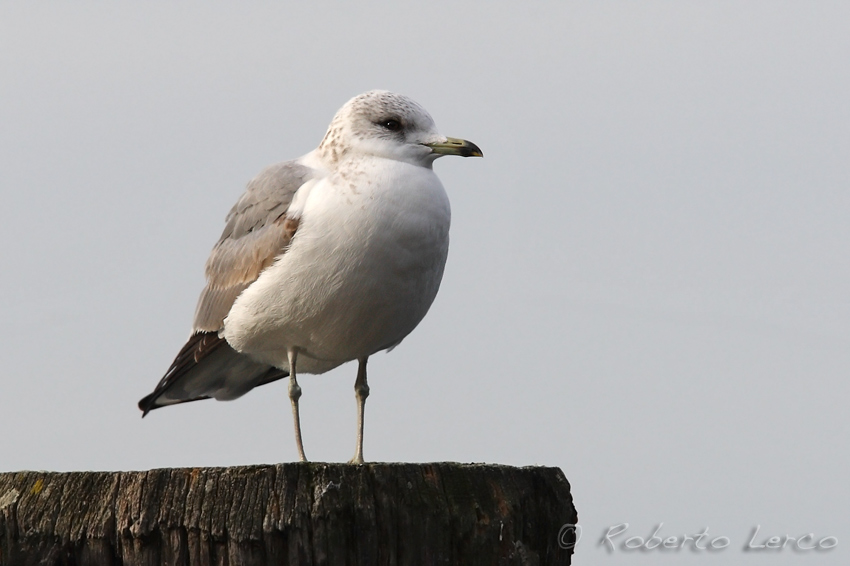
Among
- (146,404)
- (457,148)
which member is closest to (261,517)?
(457,148)

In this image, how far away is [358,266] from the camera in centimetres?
545

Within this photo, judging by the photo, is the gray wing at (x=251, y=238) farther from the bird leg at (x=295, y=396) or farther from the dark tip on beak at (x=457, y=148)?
the dark tip on beak at (x=457, y=148)

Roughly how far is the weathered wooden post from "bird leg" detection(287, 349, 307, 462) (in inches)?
80.1

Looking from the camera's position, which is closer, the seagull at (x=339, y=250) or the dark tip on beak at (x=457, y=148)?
the seagull at (x=339, y=250)

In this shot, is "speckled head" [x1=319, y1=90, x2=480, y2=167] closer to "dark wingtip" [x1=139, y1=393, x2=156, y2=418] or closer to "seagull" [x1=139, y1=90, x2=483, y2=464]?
"seagull" [x1=139, y1=90, x2=483, y2=464]

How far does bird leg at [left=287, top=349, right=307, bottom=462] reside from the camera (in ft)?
19.7

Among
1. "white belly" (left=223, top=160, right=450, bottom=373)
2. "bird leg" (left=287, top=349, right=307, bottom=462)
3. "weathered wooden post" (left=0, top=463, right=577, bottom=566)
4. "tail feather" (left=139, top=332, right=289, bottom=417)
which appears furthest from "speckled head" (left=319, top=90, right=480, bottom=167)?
"weathered wooden post" (left=0, top=463, right=577, bottom=566)

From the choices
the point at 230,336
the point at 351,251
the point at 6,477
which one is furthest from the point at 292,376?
the point at 6,477

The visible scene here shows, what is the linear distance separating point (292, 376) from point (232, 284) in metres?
0.64

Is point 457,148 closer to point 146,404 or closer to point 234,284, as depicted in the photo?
point 234,284

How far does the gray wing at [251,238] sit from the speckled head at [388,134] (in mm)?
264

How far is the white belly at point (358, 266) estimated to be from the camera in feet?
17.9

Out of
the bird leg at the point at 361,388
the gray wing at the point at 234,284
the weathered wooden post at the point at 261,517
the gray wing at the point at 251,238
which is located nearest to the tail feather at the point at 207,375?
the gray wing at the point at 234,284

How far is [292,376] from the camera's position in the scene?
615 cm
